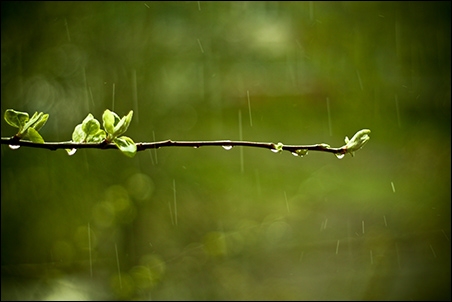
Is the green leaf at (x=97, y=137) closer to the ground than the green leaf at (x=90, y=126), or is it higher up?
closer to the ground

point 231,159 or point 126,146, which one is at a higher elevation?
point 231,159

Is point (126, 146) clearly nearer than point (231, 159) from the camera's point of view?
Yes

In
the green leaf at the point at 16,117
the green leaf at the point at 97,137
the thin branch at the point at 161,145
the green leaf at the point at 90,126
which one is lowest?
the thin branch at the point at 161,145

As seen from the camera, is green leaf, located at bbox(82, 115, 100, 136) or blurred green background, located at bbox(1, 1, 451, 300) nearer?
green leaf, located at bbox(82, 115, 100, 136)

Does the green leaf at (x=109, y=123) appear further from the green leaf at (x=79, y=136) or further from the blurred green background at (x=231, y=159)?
the blurred green background at (x=231, y=159)

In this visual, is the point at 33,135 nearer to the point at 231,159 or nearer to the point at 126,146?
the point at 126,146

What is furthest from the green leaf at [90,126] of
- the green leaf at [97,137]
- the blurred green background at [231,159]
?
the blurred green background at [231,159]

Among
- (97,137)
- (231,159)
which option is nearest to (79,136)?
(97,137)

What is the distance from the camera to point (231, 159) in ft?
6.86

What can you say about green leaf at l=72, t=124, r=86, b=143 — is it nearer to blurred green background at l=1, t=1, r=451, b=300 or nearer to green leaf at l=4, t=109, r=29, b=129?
green leaf at l=4, t=109, r=29, b=129

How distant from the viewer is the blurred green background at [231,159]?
57.6 inches

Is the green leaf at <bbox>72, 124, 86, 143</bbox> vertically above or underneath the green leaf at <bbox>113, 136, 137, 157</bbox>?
above

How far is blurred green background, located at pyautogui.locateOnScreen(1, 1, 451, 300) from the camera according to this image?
1464 millimetres

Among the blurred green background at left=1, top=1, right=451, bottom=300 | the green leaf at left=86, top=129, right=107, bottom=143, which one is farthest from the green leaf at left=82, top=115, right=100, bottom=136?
the blurred green background at left=1, top=1, right=451, bottom=300
